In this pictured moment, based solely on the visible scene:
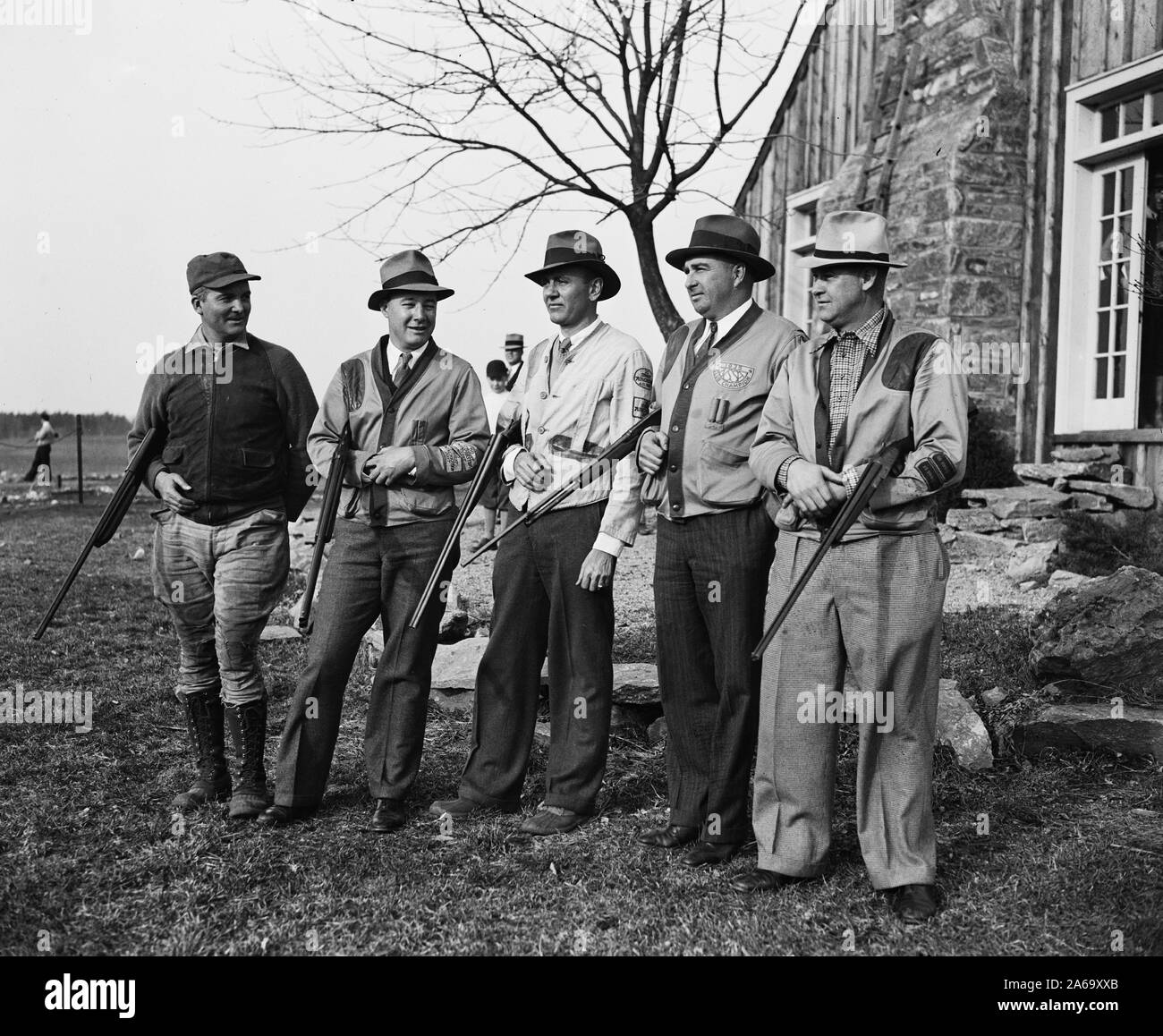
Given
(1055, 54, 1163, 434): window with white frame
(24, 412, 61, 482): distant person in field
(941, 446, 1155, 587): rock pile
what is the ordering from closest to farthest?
(941, 446, 1155, 587): rock pile, (1055, 54, 1163, 434): window with white frame, (24, 412, 61, 482): distant person in field

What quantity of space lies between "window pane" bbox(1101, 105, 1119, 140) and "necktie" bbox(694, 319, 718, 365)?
24.2 ft

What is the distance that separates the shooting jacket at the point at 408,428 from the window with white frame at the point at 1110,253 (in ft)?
22.9

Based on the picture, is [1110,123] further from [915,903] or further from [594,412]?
[915,903]

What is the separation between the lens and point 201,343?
4941 millimetres

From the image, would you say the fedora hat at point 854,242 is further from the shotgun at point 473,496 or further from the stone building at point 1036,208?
the stone building at point 1036,208

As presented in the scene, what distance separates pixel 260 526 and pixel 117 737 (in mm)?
1916

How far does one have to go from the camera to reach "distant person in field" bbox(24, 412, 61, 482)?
23.1 metres

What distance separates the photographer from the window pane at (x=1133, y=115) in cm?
986

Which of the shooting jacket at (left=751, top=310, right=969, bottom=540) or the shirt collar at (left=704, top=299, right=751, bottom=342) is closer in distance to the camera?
the shooting jacket at (left=751, top=310, right=969, bottom=540)

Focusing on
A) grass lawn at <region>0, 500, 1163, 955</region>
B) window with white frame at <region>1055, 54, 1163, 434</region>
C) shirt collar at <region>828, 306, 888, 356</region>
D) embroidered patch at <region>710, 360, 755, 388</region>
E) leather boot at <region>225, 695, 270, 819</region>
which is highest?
window with white frame at <region>1055, 54, 1163, 434</region>

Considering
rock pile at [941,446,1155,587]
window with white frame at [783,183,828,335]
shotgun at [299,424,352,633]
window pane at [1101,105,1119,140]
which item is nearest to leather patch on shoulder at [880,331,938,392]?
shotgun at [299,424,352,633]

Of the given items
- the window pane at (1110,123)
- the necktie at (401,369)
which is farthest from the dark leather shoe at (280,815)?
the window pane at (1110,123)

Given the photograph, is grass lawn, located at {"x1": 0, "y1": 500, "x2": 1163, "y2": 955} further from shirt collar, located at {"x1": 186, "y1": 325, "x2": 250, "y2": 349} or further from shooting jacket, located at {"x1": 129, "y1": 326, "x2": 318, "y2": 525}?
shirt collar, located at {"x1": 186, "y1": 325, "x2": 250, "y2": 349}
